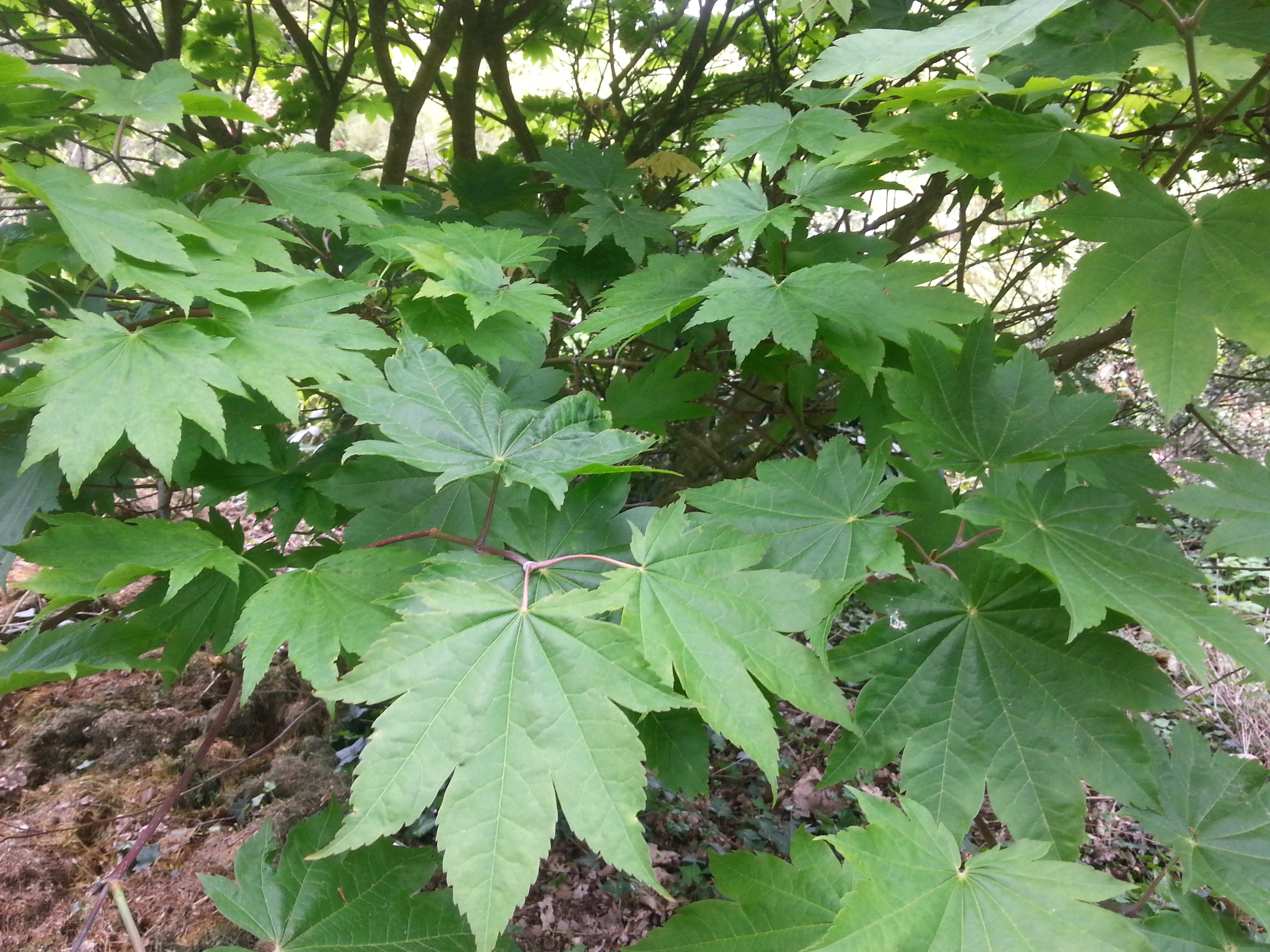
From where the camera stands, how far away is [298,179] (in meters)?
1.73

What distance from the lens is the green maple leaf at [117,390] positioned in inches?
46.1

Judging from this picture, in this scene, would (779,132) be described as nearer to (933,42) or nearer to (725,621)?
(933,42)

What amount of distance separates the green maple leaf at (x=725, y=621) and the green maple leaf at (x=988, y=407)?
452mm

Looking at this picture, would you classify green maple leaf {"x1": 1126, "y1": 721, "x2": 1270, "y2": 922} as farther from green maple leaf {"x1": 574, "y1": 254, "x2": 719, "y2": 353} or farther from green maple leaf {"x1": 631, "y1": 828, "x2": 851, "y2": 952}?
green maple leaf {"x1": 574, "y1": 254, "x2": 719, "y2": 353}

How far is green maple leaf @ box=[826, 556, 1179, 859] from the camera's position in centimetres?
111

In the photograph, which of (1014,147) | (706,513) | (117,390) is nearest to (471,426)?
(706,513)

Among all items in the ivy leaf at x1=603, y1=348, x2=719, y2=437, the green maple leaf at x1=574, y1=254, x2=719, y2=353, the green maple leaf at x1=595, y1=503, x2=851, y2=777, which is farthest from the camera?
the ivy leaf at x1=603, y1=348, x2=719, y2=437

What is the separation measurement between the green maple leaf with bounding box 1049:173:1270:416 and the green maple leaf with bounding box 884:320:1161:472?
98mm

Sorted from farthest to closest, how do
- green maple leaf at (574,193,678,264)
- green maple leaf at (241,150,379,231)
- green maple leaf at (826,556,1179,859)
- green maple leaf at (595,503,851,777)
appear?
green maple leaf at (574,193,678,264) → green maple leaf at (241,150,379,231) → green maple leaf at (826,556,1179,859) → green maple leaf at (595,503,851,777)

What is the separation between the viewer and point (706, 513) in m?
1.42

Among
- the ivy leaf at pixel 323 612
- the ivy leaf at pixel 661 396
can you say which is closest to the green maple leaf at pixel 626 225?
the ivy leaf at pixel 661 396

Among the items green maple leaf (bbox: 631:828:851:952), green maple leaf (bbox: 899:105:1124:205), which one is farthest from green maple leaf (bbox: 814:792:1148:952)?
green maple leaf (bbox: 899:105:1124:205)

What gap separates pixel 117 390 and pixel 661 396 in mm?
1177

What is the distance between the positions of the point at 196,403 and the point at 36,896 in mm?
2083
